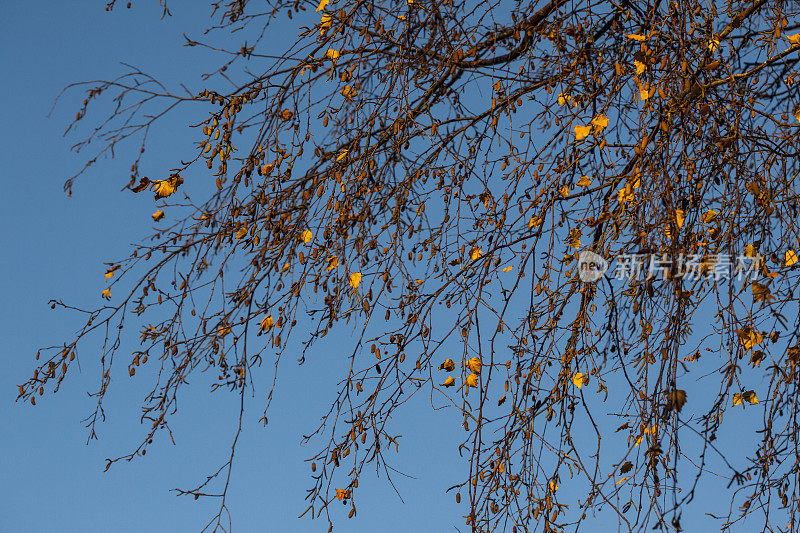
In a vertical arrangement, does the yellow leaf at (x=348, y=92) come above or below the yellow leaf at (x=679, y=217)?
above

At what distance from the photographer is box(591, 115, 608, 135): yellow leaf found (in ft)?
5.86

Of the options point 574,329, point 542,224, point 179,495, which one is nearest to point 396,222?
point 542,224

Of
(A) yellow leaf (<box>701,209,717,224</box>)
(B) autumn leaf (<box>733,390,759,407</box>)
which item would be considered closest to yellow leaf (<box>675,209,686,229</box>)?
(A) yellow leaf (<box>701,209,717,224</box>)

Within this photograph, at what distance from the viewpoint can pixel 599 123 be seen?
70.5 inches

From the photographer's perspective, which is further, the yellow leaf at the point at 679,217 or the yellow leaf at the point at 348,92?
the yellow leaf at the point at 348,92

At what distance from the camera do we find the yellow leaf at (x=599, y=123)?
1.78 metres

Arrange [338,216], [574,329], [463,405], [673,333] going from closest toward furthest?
1. [673,333]
2. [463,405]
3. [574,329]
4. [338,216]

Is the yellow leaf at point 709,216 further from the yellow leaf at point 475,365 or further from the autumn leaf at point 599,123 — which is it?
the yellow leaf at point 475,365

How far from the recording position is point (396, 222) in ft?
7.00

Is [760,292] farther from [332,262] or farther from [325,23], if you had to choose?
[325,23]

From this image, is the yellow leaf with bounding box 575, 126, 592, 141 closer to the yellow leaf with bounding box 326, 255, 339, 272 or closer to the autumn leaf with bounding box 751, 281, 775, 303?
the autumn leaf with bounding box 751, 281, 775, 303

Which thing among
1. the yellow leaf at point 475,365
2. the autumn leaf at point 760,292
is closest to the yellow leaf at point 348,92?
the yellow leaf at point 475,365

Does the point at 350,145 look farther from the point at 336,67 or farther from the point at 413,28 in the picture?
the point at 413,28

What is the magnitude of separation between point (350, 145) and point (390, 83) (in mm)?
210
